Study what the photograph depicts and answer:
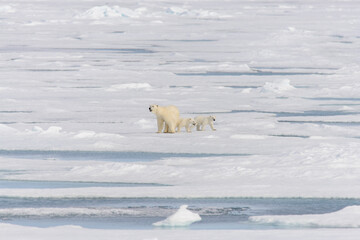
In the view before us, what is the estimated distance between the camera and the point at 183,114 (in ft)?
43.1

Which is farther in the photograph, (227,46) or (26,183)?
(227,46)

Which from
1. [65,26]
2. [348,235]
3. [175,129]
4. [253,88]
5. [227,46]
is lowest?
[348,235]

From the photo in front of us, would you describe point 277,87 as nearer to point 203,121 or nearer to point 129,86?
point 129,86

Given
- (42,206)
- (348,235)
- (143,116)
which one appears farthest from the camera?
(143,116)

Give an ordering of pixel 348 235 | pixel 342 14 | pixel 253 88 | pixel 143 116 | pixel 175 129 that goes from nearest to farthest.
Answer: pixel 348 235 < pixel 175 129 < pixel 143 116 < pixel 253 88 < pixel 342 14

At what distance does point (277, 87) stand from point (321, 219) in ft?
34.5

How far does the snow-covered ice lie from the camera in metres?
7.35

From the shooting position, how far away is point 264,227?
5.95 meters

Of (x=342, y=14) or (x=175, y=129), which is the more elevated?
(x=342, y=14)

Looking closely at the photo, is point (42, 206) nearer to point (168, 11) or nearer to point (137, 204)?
point (137, 204)

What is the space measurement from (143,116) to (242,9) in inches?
1906

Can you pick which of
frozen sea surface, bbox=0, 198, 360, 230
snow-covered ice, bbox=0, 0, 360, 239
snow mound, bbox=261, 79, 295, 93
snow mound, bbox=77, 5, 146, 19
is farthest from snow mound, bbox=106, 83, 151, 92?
snow mound, bbox=77, 5, 146, 19

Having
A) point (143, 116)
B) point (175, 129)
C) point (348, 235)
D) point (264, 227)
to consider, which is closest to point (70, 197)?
point (264, 227)

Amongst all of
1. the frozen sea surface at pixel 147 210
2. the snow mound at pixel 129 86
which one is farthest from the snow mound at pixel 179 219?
the snow mound at pixel 129 86
